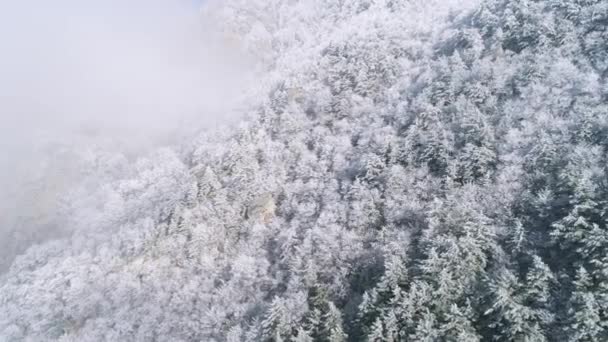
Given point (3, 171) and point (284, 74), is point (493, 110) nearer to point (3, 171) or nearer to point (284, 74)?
point (284, 74)

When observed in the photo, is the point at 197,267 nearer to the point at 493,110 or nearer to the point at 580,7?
the point at 493,110

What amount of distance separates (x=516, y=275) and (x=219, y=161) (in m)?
59.6

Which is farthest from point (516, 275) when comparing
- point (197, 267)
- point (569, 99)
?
point (197, 267)

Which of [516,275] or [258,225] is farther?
[258,225]

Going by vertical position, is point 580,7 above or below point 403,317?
above

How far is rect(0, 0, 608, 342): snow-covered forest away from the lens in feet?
142

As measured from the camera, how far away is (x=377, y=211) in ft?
202

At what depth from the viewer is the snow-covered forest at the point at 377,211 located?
43188 millimetres

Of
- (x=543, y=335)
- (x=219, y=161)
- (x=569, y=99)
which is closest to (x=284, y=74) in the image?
(x=219, y=161)

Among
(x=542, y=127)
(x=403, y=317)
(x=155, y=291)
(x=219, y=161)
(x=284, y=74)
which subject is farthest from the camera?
(x=284, y=74)

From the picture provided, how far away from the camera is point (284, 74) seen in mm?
122625

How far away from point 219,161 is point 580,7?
6832 centimetres

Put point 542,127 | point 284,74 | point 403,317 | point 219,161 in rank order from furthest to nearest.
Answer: point 284,74 → point 219,161 → point 542,127 → point 403,317

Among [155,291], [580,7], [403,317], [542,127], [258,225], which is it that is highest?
[580,7]
